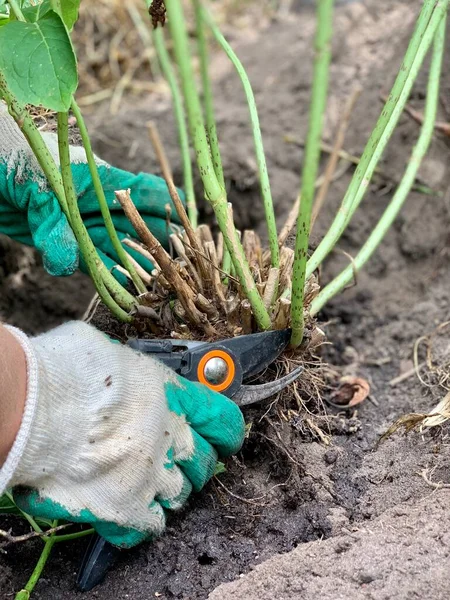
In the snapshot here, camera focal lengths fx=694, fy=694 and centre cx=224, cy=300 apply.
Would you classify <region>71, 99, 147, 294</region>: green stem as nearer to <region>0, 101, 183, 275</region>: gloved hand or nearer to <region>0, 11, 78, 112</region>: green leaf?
<region>0, 101, 183, 275</region>: gloved hand

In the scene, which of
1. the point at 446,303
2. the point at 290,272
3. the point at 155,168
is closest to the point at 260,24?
the point at 155,168

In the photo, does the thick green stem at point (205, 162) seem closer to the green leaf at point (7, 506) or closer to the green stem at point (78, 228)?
the green stem at point (78, 228)

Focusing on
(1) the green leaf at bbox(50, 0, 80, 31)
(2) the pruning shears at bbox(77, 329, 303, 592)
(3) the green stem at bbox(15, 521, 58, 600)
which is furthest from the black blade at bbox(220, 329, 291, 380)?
(1) the green leaf at bbox(50, 0, 80, 31)

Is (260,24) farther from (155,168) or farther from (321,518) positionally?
(321,518)

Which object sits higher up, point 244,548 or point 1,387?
point 1,387

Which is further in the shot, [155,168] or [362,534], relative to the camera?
[155,168]

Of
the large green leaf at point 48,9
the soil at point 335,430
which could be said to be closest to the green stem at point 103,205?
the large green leaf at point 48,9

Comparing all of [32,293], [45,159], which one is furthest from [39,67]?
[32,293]
